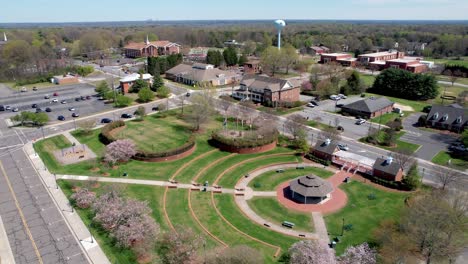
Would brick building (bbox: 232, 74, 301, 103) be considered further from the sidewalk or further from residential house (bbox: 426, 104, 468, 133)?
the sidewalk

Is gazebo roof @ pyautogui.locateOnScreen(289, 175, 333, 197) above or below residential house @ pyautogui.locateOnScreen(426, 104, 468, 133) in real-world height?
below

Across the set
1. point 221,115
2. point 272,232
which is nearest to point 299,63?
point 221,115

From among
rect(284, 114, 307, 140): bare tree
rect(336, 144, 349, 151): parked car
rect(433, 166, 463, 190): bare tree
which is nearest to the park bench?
rect(433, 166, 463, 190): bare tree

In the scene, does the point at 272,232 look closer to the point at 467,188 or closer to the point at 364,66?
the point at 467,188

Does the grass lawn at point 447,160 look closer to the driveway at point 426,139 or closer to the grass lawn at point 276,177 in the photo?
the driveway at point 426,139

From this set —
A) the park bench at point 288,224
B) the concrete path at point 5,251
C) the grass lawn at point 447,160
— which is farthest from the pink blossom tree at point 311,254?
the grass lawn at point 447,160
